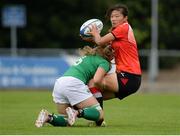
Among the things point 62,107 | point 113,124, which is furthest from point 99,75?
point 113,124

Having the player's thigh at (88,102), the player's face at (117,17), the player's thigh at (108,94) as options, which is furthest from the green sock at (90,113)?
the player's face at (117,17)

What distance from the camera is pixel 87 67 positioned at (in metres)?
13.9

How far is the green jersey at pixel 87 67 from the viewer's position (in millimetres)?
13875

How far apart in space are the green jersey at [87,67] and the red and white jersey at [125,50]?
359 millimetres

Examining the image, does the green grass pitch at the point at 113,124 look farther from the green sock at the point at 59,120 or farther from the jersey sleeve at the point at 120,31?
the jersey sleeve at the point at 120,31

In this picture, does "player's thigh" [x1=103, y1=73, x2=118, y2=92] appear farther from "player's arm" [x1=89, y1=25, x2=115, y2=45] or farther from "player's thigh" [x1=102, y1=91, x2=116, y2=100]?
"player's arm" [x1=89, y1=25, x2=115, y2=45]

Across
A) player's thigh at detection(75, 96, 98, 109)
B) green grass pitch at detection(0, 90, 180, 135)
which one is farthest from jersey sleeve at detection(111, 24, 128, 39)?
green grass pitch at detection(0, 90, 180, 135)

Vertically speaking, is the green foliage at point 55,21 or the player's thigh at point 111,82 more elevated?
the player's thigh at point 111,82

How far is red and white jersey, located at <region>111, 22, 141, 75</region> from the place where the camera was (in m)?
14.1

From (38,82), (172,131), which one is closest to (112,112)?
(172,131)

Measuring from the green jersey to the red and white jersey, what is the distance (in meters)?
0.36

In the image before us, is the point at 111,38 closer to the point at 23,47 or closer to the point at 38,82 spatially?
the point at 38,82

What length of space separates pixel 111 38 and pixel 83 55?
1.76ft

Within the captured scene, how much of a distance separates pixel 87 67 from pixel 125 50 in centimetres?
73
